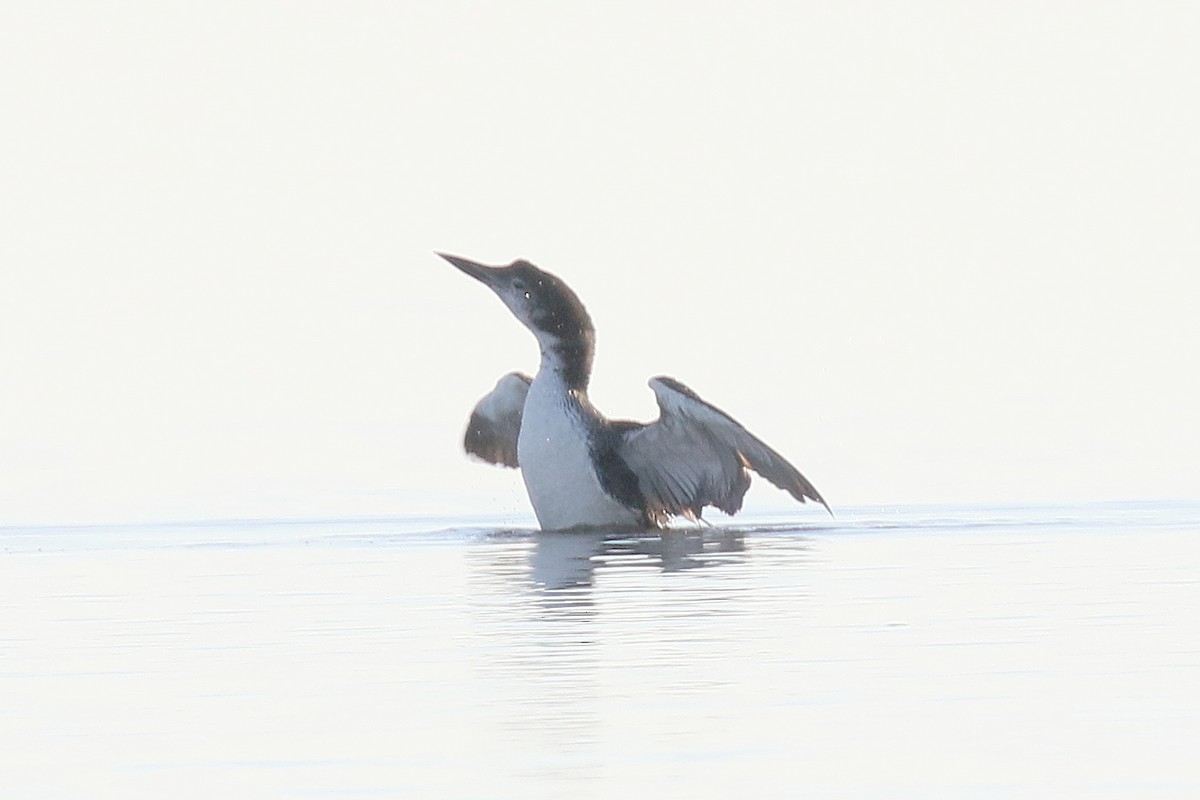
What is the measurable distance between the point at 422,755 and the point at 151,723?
2.67ft

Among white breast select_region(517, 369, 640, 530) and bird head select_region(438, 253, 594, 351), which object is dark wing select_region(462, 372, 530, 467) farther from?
white breast select_region(517, 369, 640, 530)

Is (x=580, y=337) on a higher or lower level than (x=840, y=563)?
higher

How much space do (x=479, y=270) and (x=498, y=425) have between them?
173 cm

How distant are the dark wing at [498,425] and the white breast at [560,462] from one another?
169 cm

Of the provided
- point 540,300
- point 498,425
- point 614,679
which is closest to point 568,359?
point 540,300

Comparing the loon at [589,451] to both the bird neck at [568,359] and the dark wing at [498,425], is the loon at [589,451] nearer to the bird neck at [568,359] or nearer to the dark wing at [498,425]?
the bird neck at [568,359]

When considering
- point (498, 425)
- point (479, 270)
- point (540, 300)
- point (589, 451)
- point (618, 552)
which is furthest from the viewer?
point (498, 425)

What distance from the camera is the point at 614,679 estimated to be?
5.19m

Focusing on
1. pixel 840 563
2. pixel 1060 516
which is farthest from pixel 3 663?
pixel 1060 516

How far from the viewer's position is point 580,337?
12.6 meters

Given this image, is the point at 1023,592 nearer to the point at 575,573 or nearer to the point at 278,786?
the point at 575,573

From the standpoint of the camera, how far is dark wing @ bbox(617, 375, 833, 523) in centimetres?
1137

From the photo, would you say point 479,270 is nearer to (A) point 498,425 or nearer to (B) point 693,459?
(A) point 498,425

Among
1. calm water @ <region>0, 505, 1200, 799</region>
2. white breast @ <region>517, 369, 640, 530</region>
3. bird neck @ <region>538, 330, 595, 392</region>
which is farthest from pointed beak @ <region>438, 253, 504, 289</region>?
calm water @ <region>0, 505, 1200, 799</region>
